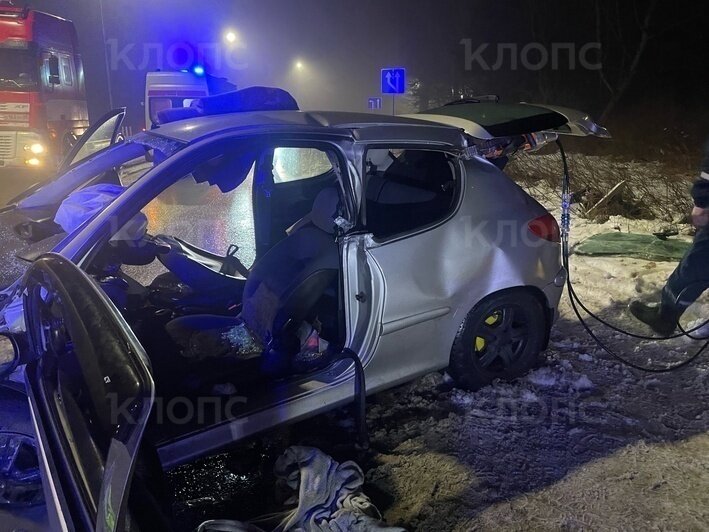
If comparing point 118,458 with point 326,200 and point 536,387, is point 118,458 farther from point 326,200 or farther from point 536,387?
point 536,387

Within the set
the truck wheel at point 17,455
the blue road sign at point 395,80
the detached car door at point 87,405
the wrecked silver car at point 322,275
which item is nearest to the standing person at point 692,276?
the wrecked silver car at point 322,275

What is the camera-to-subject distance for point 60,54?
13047mm

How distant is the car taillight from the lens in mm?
3545

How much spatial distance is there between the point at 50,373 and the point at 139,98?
36.9m

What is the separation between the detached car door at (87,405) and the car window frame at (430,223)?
153cm

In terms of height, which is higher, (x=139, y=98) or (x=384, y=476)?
(x=139, y=98)

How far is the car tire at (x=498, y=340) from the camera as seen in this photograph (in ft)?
11.2

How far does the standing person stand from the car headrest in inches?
111

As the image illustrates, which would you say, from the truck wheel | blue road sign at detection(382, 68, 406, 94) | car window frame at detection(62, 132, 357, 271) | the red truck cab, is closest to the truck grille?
the red truck cab

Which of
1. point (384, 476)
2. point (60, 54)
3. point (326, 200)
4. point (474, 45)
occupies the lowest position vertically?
point (384, 476)

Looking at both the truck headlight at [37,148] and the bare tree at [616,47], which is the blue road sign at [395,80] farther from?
the bare tree at [616,47]

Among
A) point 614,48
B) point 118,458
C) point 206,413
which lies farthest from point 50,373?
point 614,48

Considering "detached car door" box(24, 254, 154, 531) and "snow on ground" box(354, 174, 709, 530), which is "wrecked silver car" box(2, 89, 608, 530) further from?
"snow on ground" box(354, 174, 709, 530)

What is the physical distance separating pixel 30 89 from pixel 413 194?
11431 millimetres
